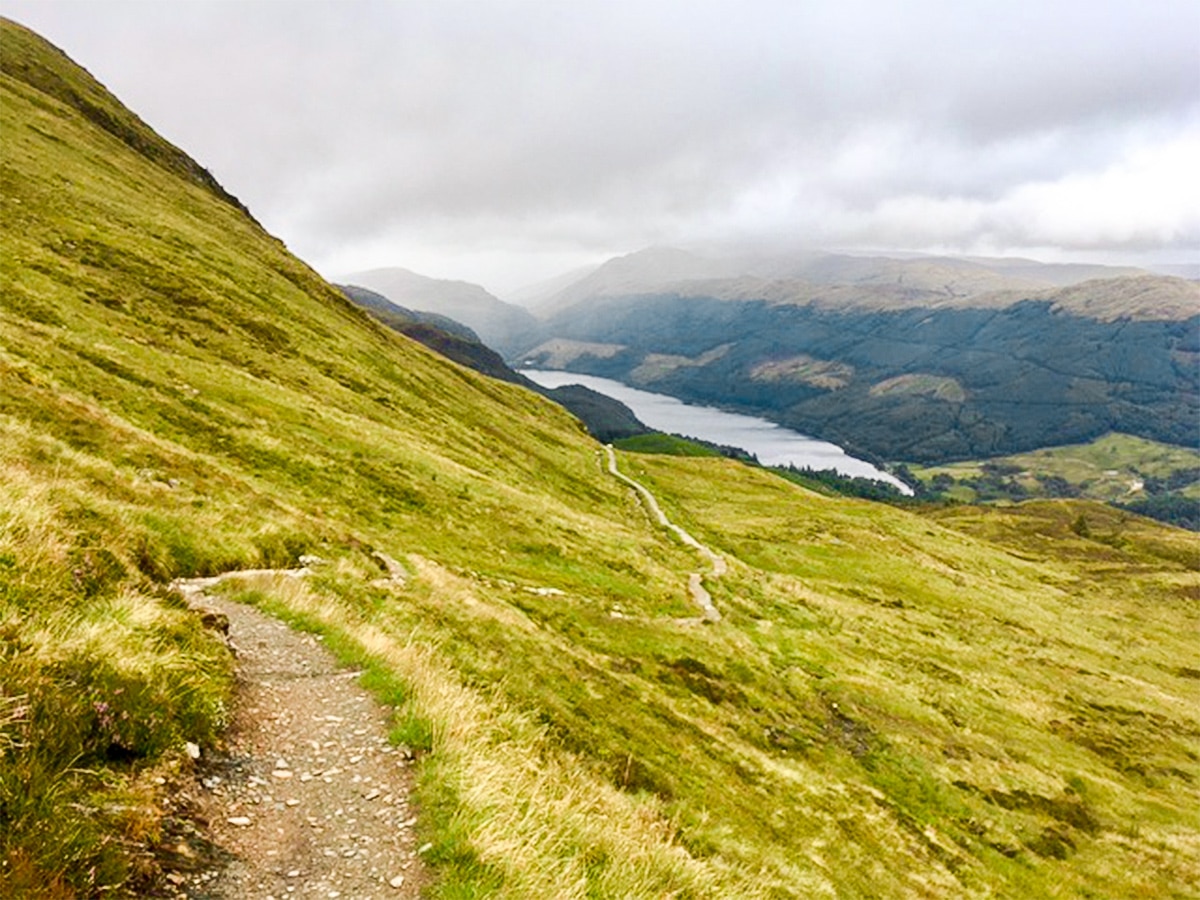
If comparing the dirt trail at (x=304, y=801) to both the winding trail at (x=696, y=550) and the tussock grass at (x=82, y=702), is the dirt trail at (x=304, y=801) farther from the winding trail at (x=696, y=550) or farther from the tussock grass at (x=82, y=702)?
the winding trail at (x=696, y=550)

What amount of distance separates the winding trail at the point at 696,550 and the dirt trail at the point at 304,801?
41.6 metres

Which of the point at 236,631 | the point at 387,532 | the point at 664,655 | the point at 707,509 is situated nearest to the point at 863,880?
the point at 664,655

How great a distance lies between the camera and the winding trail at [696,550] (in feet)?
181

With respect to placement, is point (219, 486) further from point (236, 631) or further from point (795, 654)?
point (795, 654)

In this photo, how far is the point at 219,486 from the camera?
105 feet

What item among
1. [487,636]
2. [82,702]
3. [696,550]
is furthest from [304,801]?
[696,550]

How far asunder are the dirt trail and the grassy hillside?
530 millimetres

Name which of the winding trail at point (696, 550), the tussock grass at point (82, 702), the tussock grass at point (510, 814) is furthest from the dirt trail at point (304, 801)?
the winding trail at point (696, 550)

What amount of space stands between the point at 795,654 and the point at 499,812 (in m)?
45.6

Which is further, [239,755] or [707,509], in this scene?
[707,509]

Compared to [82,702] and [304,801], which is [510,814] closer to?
[304,801]

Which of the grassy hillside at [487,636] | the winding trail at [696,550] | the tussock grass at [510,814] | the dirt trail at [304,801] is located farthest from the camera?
the winding trail at [696,550]

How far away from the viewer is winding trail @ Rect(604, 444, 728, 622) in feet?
181

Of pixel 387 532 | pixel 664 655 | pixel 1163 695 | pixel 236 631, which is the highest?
pixel 236 631
